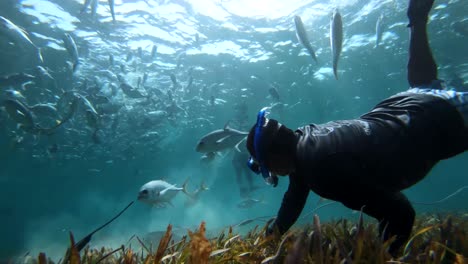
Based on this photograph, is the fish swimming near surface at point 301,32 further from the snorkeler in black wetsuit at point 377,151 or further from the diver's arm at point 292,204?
the diver's arm at point 292,204

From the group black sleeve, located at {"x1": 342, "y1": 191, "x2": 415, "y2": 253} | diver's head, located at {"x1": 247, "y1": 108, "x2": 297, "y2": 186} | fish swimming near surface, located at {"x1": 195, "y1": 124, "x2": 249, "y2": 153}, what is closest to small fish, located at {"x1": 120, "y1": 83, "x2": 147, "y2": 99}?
fish swimming near surface, located at {"x1": 195, "y1": 124, "x2": 249, "y2": 153}

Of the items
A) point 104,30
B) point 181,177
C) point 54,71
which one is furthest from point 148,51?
point 181,177

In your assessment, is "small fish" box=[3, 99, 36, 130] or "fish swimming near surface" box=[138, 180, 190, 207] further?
"small fish" box=[3, 99, 36, 130]

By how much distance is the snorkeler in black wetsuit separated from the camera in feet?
8.34

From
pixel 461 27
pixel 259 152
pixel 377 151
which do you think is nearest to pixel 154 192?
pixel 259 152

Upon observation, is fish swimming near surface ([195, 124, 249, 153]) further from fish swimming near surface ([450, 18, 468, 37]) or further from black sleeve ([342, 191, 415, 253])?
fish swimming near surface ([450, 18, 468, 37])

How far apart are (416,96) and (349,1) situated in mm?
13689

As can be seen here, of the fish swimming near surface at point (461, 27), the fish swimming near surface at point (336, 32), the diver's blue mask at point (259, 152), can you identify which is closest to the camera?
the diver's blue mask at point (259, 152)

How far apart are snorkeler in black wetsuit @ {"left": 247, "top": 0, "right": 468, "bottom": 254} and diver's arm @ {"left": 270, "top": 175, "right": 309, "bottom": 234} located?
0.10 feet

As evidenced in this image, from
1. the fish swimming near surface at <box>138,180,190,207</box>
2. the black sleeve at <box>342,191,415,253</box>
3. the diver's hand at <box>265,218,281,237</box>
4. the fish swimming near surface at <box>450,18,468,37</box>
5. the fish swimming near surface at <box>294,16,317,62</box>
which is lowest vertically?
the fish swimming near surface at <box>138,180,190,207</box>

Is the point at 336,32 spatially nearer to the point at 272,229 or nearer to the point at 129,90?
the point at 272,229

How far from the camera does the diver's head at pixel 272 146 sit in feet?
9.43

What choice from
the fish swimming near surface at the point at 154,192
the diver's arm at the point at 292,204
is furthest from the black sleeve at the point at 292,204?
the fish swimming near surface at the point at 154,192

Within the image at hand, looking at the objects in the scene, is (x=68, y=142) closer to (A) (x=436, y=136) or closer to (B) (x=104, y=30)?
(B) (x=104, y=30)
